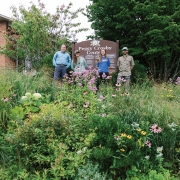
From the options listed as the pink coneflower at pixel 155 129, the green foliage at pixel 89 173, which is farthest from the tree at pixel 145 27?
the green foliage at pixel 89 173

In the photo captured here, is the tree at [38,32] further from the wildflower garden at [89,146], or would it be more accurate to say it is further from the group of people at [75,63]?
the wildflower garden at [89,146]

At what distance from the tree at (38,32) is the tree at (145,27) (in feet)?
7.19

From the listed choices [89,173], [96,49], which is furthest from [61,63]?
[89,173]

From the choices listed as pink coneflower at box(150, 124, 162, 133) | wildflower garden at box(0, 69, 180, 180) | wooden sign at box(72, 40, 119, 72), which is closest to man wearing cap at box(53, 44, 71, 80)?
wooden sign at box(72, 40, 119, 72)

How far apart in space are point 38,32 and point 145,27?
6317 millimetres

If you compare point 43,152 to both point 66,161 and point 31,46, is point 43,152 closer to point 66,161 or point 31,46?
point 66,161

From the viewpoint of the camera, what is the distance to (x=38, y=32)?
1078 centimetres

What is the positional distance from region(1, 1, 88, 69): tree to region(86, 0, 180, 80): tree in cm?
219

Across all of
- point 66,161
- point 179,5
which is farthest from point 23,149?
point 179,5

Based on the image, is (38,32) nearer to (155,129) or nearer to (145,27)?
(145,27)

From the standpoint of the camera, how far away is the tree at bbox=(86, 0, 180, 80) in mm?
12969

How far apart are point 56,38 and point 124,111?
364 inches

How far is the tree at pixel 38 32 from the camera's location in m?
10.8

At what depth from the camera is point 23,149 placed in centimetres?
315
